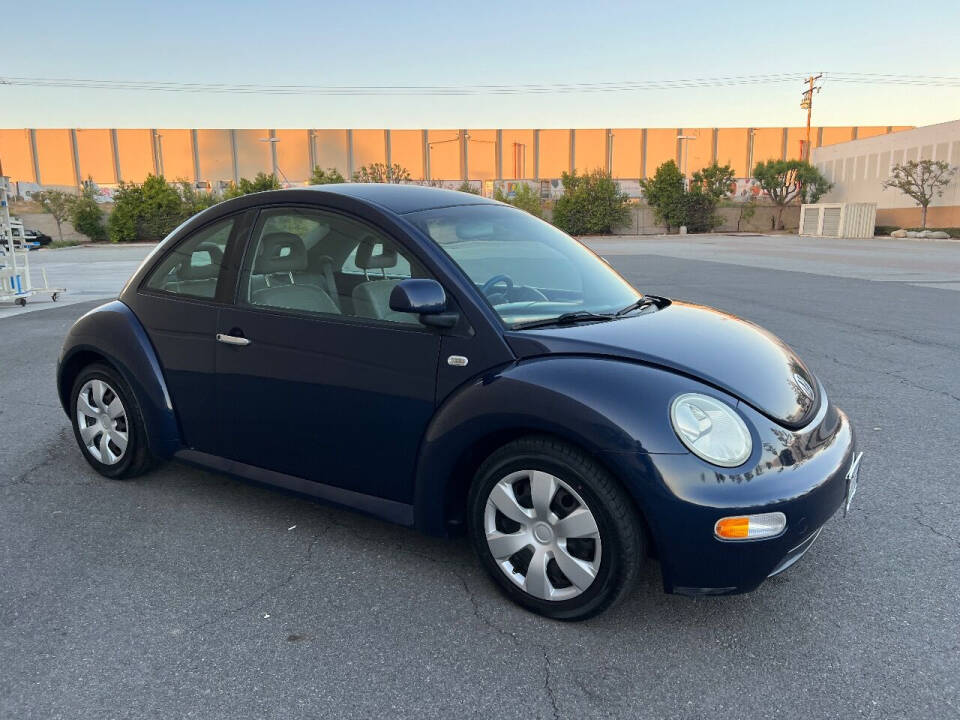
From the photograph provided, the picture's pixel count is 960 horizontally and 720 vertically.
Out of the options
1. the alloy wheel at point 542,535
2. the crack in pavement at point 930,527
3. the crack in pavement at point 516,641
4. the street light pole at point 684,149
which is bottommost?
the crack in pavement at point 516,641

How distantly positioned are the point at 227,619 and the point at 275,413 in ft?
2.96

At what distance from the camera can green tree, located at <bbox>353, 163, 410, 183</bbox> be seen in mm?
65188

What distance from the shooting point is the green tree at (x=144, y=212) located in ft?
173

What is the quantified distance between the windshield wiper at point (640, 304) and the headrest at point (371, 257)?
3.24 ft

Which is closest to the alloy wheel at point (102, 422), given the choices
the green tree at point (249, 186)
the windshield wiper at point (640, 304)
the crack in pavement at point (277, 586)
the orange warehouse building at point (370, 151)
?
the crack in pavement at point (277, 586)

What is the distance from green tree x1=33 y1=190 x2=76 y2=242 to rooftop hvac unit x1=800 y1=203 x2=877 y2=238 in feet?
173

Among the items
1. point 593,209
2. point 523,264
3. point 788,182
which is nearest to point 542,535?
point 523,264

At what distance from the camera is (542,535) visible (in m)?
2.69

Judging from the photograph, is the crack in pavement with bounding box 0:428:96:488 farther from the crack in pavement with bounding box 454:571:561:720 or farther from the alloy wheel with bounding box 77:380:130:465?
the crack in pavement with bounding box 454:571:561:720

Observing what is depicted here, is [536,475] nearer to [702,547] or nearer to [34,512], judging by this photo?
[702,547]

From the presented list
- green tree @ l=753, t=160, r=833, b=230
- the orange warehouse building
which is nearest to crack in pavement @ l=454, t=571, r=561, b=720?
green tree @ l=753, t=160, r=833, b=230

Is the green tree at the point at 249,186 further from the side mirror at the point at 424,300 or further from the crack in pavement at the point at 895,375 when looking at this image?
the side mirror at the point at 424,300

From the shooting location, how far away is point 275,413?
3.32 m

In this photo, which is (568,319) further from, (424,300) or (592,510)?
(592,510)
